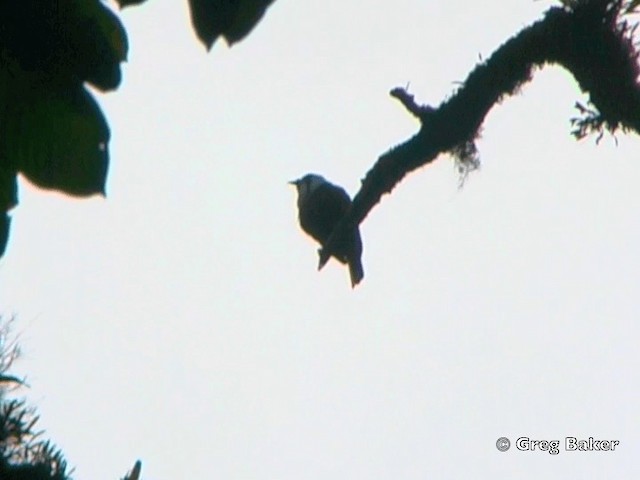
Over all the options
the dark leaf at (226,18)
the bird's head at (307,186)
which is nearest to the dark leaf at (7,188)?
the dark leaf at (226,18)

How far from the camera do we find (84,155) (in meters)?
0.85

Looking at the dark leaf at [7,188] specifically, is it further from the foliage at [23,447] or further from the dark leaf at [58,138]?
the foliage at [23,447]

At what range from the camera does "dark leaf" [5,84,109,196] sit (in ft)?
2.72

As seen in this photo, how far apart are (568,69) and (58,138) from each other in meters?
1.73

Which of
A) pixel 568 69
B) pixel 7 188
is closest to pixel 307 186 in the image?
pixel 568 69

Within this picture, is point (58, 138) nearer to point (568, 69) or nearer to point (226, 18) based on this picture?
point (226, 18)

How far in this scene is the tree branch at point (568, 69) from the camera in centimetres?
216

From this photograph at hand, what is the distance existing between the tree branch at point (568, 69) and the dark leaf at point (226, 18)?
1551 mm

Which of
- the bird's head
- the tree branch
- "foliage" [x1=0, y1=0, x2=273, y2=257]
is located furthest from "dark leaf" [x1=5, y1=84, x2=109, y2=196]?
the bird's head

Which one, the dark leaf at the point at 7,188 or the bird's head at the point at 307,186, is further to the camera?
the bird's head at the point at 307,186

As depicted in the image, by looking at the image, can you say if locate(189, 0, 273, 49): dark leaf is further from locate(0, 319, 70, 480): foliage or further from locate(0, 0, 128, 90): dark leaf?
locate(0, 319, 70, 480): foliage

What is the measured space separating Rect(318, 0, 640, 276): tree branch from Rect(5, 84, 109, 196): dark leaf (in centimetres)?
155

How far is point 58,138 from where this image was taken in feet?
2.78

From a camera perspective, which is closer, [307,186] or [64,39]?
[64,39]
